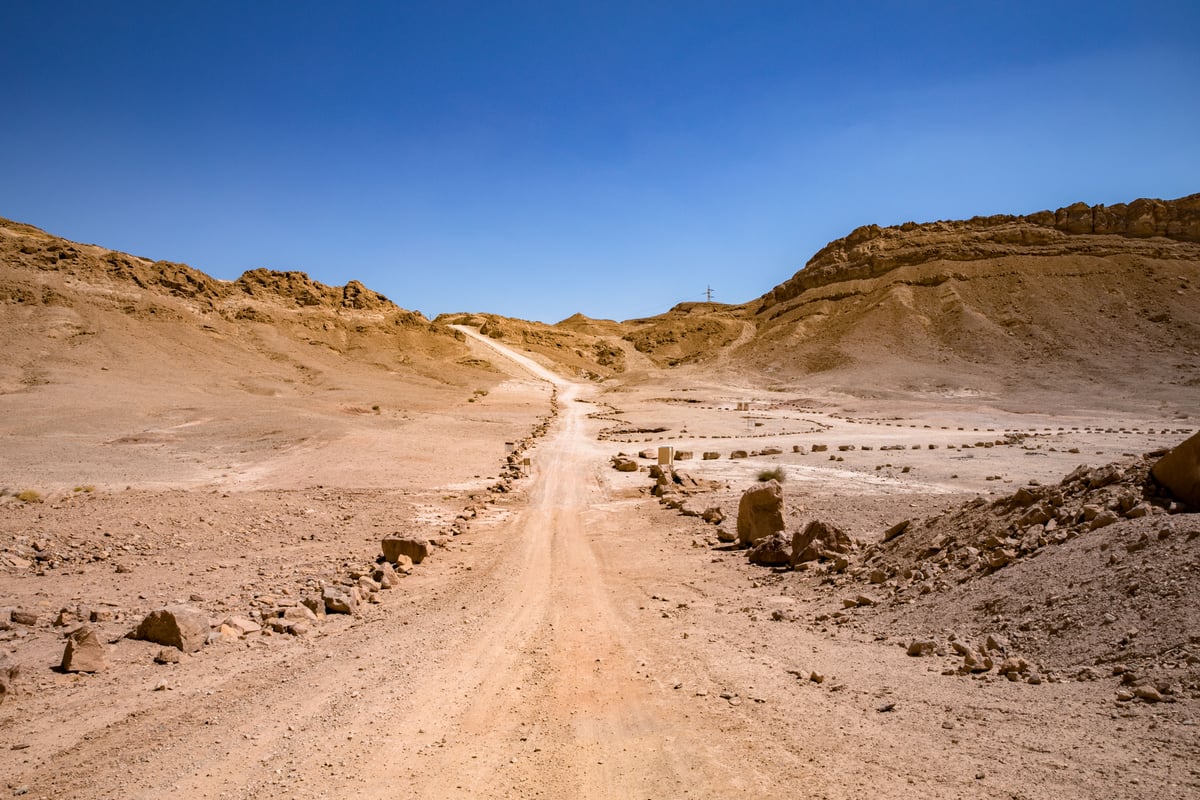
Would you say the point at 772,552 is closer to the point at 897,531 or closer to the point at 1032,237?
the point at 897,531

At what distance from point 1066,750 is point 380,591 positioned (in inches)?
311

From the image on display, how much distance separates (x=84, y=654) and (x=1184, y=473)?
35.5 feet

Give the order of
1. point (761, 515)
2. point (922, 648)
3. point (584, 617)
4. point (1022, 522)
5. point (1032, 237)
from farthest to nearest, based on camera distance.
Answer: point (1032, 237) → point (761, 515) → point (584, 617) → point (1022, 522) → point (922, 648)

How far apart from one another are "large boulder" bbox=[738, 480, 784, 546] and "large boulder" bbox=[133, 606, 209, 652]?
8.40 m

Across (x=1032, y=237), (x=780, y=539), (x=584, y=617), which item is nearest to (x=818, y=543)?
(x=780, y=539)

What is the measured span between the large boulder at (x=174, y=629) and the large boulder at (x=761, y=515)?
8.40 meters

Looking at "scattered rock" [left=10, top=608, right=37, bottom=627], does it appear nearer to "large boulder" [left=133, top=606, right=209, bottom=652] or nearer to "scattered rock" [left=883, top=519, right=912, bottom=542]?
"large boulder" [left=133, top=606, right=209, bottom=652]

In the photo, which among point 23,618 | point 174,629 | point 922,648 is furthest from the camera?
point 23,618

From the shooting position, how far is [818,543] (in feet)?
33.3

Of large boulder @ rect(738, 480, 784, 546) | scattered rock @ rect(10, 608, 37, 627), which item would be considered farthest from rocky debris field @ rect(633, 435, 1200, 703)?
scattered rock @ rect(10, 608, 37, 627)

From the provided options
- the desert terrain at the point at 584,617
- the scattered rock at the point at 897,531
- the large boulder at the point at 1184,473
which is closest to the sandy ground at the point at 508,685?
the desert terrain at the point at 584,617

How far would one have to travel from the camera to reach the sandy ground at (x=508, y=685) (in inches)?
169

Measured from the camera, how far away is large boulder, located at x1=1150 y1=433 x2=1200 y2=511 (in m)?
6.71

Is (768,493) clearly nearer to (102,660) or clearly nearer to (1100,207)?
(102,660)
